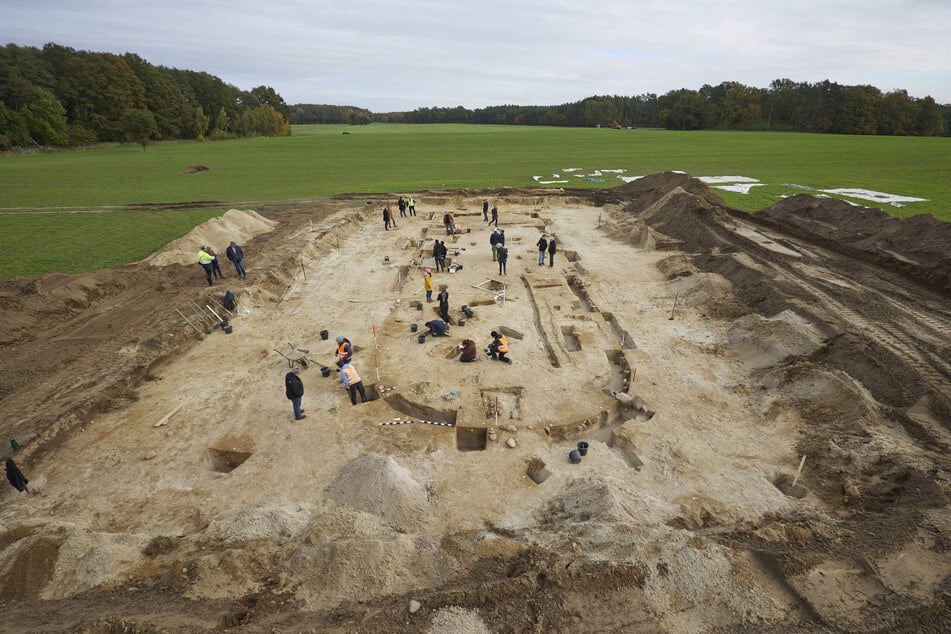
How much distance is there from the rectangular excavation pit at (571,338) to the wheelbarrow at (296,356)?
7.90 m

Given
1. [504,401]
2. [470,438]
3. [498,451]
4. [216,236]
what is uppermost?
[216,236]

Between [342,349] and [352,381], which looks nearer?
[352,381]

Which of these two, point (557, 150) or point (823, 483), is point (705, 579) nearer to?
point (823, 483)

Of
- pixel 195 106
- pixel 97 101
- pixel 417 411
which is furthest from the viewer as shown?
pixel 195 106

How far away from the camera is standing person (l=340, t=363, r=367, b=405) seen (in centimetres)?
1022

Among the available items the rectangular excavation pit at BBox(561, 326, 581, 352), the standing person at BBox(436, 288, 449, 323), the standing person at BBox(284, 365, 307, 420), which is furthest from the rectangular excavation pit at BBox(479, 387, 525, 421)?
the standing person at BBox(284, 365, 307, 420)

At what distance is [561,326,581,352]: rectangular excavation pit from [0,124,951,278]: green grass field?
2079 cm

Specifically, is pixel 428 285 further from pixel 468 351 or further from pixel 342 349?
pixel 342 349

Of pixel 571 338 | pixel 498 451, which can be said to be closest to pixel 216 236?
pixel 571 338

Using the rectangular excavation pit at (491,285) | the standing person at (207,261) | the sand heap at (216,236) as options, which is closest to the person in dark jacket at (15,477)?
the standing person at (207,261)

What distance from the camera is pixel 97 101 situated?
7031 centimetres

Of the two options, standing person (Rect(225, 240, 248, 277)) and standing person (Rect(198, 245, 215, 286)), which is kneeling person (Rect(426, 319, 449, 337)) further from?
standing person (Rect(198, 245, 215, 286))

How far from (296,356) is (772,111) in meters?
121

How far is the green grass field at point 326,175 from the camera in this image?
23.5m
